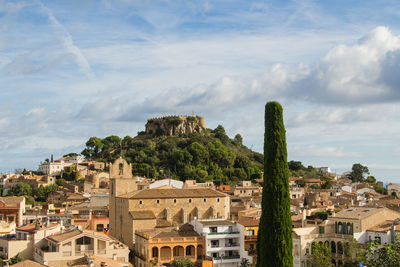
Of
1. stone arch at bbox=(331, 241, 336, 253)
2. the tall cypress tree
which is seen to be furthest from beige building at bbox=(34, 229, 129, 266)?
stone arch at bbox=(331, 241, 336, 253)

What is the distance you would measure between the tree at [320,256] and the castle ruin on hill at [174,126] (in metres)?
85.2

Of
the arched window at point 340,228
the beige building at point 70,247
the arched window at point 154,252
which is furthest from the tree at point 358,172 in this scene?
the beige building at point 70,247

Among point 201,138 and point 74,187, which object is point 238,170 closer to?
point 201,138

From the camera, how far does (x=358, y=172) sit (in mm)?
134375

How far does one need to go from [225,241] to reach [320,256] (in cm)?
994

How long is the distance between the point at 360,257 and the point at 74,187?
67.0 m

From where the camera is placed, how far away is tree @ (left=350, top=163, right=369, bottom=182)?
13312 cm

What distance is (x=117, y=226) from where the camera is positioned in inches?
2327

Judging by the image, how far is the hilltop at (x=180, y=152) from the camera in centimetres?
11175

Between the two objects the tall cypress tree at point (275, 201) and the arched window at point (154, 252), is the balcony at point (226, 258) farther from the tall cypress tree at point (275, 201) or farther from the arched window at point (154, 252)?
the tall cypress tree at point (275, 201)

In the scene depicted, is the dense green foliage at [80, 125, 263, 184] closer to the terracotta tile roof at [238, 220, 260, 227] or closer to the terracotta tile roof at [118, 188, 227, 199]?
the terracotta tile roof at [118, 188, 227, 199]

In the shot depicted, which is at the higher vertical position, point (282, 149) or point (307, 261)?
point (282, 149)

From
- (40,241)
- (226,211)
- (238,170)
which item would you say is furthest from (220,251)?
(238,170)

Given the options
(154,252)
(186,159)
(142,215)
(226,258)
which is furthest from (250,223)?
(186,159)
